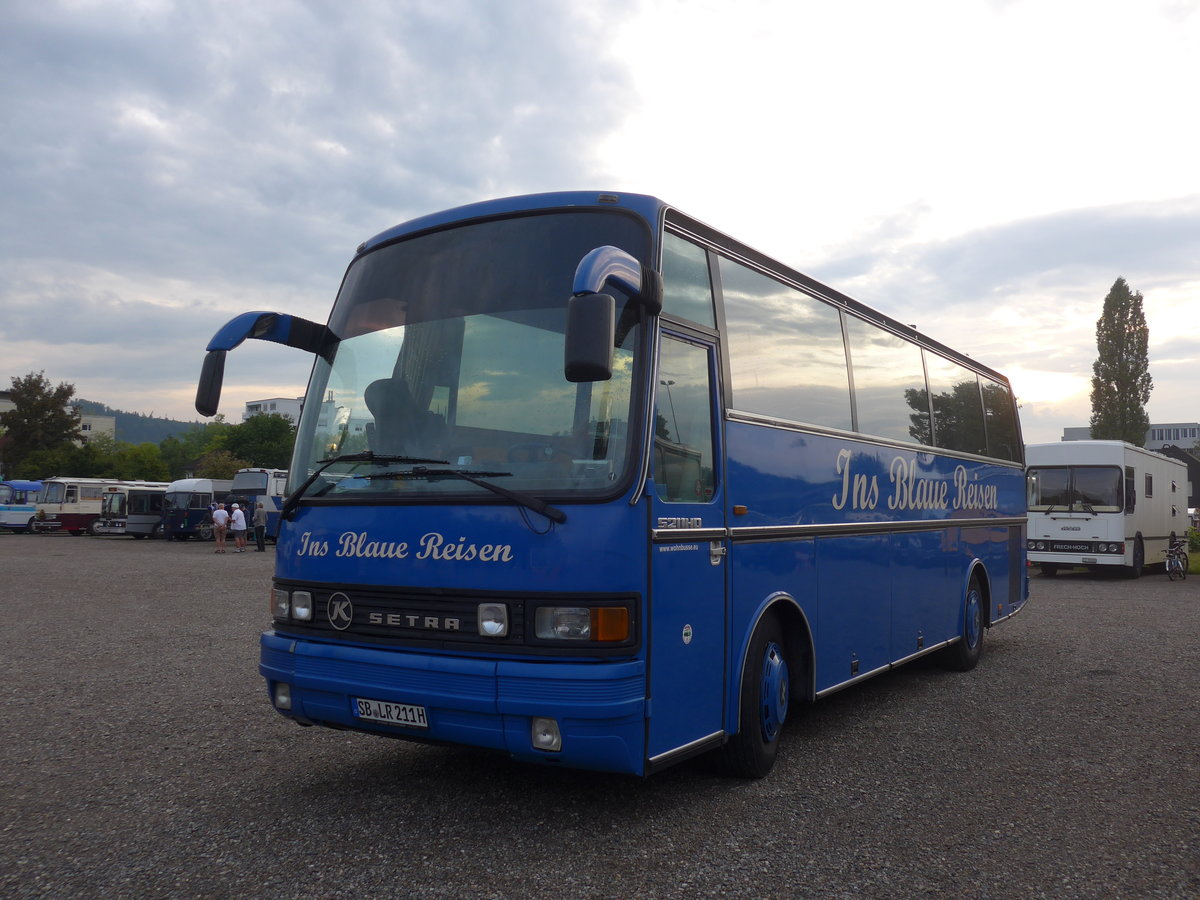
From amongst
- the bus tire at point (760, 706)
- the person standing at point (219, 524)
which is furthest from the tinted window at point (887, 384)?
the person standing at point (219, 524)

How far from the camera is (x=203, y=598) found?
57.2 feet

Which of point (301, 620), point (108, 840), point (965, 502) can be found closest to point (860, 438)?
point (965, 502)

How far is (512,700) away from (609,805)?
117 cm

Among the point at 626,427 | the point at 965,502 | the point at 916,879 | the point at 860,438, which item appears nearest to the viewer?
the point at 916,879

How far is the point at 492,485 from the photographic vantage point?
474 cm

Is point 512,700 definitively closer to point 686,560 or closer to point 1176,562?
point 686,560

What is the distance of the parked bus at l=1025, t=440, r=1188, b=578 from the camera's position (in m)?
22.4

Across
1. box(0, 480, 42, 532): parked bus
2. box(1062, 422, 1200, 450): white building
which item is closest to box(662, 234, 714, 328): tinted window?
box(0, 480, 42, 532): parked bus

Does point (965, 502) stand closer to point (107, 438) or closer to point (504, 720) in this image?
point (504, 720)

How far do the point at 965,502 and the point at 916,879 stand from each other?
636 cm

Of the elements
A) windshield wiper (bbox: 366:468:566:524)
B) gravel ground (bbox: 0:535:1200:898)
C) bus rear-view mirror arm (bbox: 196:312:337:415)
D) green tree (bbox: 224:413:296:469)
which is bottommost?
gravel ground (bbox: 0:535:1200:898)

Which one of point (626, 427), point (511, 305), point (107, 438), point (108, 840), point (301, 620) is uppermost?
point (107, 438)

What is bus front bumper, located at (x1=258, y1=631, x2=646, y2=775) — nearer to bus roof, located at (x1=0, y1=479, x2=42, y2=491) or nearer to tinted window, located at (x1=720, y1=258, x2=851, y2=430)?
tinted window, located at (x1=720, y1=258, x2=851, y2=430)

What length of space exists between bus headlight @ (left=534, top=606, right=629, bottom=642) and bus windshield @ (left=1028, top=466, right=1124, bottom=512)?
68.3 feet
